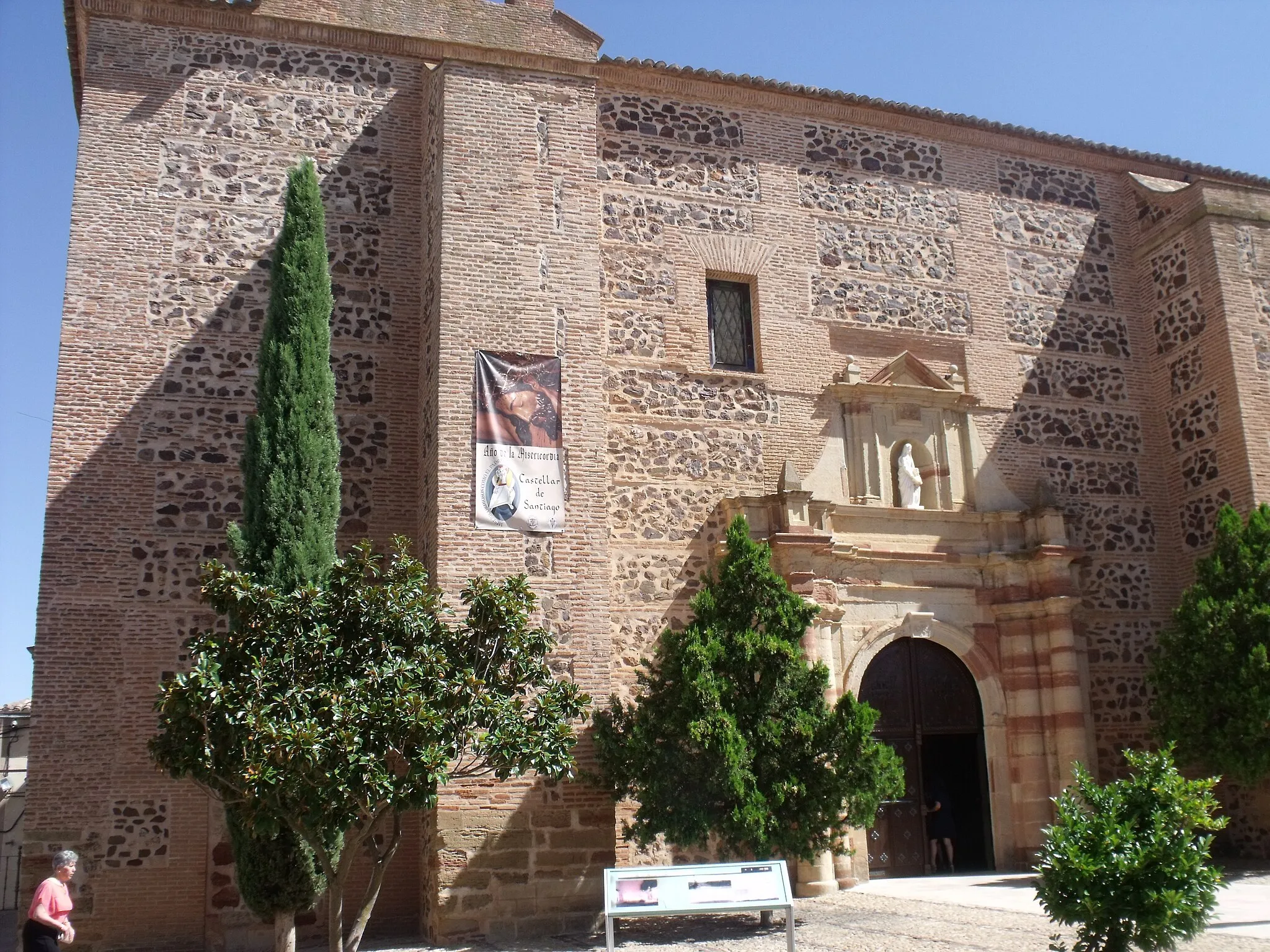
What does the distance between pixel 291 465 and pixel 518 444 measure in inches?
85.7

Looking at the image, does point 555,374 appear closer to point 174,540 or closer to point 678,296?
point 678,296

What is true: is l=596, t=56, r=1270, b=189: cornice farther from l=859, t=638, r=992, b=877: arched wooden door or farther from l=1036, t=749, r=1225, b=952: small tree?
l=1036, t=749, r=1225, b=952: small tree

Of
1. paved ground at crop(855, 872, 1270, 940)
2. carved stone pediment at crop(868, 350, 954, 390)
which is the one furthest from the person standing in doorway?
carved stone pediment at crop(868, 350, 954, 390)

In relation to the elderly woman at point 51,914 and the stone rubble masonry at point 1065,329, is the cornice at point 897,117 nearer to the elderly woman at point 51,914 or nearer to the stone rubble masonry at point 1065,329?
the stone rubble masonry at point 1065,329

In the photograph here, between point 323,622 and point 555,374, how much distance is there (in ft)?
12.8

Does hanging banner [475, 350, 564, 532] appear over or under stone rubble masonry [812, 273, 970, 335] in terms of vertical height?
under

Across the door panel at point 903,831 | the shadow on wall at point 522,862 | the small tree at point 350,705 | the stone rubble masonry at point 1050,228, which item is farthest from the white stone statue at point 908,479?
the small tree at point 350,705

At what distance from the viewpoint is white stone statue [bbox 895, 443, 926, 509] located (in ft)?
41.5

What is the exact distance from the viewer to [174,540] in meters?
10.5

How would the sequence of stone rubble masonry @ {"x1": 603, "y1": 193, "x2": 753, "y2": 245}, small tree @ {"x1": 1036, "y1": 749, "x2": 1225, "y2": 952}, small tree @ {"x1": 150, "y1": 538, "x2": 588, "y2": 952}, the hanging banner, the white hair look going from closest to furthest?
1. small tree @ {"x1": 1036, "y1": 749, "x2": 1225, "y2": 952}
2. small tree @ {"x1": 150, "y1": 538, "x2": 588, "y2": 952}
3. the white hair
4. the hanging banner
5. stone rubble masonry @ {"x1": 603, "y1": 193, "x2": 753, "y2": 245}

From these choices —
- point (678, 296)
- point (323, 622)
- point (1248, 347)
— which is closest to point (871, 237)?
point (678, 296)

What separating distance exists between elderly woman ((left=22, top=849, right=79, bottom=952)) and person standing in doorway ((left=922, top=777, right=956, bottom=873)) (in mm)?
7878

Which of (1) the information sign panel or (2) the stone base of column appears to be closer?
(1) the information sign panel

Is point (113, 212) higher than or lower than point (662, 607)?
higher
